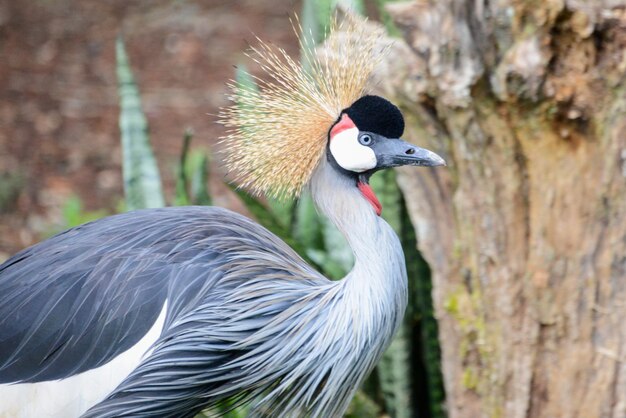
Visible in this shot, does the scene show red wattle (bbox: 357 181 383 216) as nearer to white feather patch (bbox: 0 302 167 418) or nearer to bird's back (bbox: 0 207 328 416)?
bird's back (bbox: 0 207 328 416)

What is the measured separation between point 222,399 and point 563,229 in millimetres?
775

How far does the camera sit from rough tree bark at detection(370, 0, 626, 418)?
69.7 inches

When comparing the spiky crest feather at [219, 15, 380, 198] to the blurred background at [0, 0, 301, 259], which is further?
the blurred background at [0, 0, 301, 259]

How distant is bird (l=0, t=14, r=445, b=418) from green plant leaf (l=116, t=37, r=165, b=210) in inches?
32.1

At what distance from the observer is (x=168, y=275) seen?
1.76 meters

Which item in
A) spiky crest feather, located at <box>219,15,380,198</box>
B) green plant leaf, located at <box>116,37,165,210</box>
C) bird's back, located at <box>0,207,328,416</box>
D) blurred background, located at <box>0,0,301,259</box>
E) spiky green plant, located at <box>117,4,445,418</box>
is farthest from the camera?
blurred background, located at <box>0,0,301,259</box>

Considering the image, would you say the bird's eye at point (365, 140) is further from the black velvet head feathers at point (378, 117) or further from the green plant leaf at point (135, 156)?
the green plant leaf at point (135, 156)

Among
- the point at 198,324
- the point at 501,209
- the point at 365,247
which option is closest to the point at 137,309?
the point at 198,324

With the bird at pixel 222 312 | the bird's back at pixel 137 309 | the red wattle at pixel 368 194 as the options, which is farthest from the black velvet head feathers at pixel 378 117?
the bird's back at pixel 137 309

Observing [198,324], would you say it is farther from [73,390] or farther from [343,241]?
[343,241]

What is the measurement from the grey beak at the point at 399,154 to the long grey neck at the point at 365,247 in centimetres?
8

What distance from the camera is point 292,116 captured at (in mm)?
1845

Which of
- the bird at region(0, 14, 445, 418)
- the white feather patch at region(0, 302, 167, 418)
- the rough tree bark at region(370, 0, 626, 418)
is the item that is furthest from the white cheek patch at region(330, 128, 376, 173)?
the white feather patch at region(0, 302, 167, 418)

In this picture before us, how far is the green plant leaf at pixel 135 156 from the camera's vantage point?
2.62 meters
